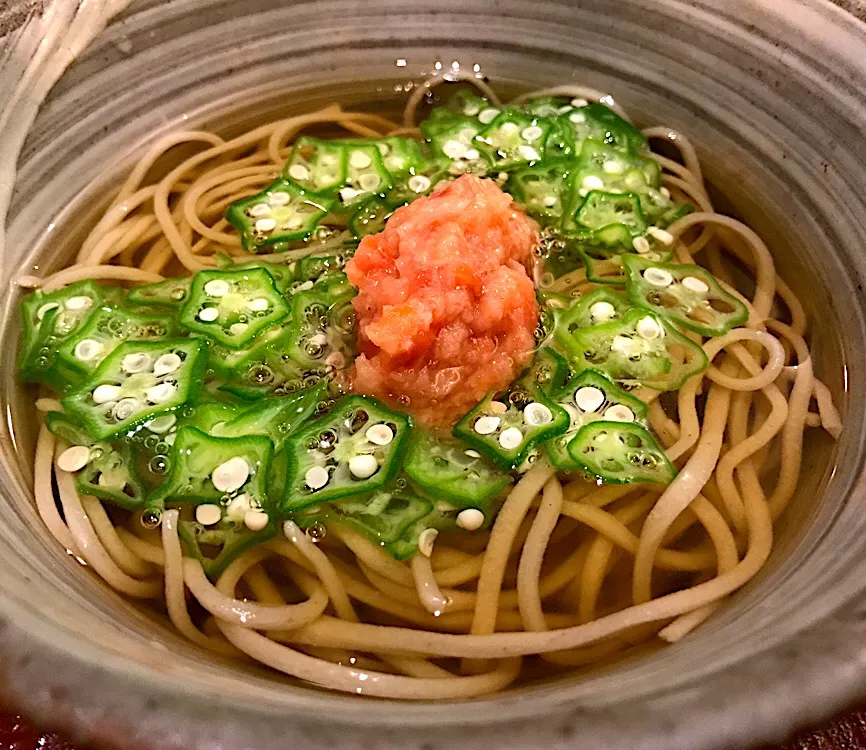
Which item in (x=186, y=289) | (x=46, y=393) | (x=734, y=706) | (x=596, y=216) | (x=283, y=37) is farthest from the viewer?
(x=283, y=37)

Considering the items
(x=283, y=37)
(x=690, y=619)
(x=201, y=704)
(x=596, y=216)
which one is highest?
(x=596, y=216)

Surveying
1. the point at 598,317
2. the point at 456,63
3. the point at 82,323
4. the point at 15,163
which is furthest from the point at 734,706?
the point at 456,63

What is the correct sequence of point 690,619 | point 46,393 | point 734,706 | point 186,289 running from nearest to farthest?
point 734,706
point 690,619
point 46,393
point 186,289

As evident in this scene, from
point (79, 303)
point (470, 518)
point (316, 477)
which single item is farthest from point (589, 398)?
point (79, 303)

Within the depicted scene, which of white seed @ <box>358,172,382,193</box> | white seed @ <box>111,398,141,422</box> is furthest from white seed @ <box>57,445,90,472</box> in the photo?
white seed @ <box>358,172,382,193</box>

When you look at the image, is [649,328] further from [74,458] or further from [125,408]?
[74,458]

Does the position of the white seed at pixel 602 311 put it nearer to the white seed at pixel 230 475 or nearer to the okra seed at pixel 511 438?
the okra seed at pixel 511 438

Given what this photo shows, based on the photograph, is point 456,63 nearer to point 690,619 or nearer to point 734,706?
point 690,619
